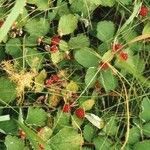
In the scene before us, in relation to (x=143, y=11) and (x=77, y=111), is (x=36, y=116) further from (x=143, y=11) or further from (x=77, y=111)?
(x=143, y=11)

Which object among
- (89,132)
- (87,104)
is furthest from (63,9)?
(89,132)

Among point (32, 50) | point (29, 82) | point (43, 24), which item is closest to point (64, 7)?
point (43, 24)

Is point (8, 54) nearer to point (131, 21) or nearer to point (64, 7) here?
point (64, 7)

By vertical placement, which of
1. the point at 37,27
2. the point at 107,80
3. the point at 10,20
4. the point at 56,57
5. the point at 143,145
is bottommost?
the point at 143,145

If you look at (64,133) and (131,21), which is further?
(131,21)

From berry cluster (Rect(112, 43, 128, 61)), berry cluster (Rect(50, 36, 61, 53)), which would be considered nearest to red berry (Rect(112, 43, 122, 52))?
berry cluster (Rect(112, 43, 128, 61))
